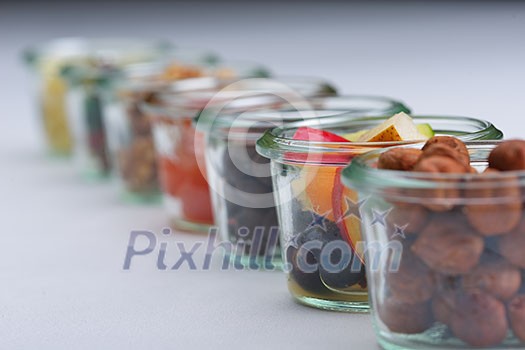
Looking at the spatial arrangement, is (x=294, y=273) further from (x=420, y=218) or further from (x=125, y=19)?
(x=125, y=19)

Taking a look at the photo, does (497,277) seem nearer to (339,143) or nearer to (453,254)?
(453,254)

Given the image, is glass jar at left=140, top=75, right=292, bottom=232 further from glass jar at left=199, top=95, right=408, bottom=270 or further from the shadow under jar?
the shadow under jar

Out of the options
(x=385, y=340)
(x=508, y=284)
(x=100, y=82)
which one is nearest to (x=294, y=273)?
(x=385, y=340)

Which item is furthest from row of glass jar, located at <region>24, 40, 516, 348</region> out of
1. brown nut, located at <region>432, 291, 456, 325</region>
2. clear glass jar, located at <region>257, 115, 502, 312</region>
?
brown nut, located at <region>432, 291, 456, 325</region>

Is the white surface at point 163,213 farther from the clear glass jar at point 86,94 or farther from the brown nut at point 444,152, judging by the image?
the brown nut at point 444,152

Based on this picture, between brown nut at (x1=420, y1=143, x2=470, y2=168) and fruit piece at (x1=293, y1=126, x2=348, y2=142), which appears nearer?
brown nut at (x1=420, y1=143, x2=470, y2=168)

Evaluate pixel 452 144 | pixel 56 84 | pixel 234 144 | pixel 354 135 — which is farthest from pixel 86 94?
pixel 452 144
